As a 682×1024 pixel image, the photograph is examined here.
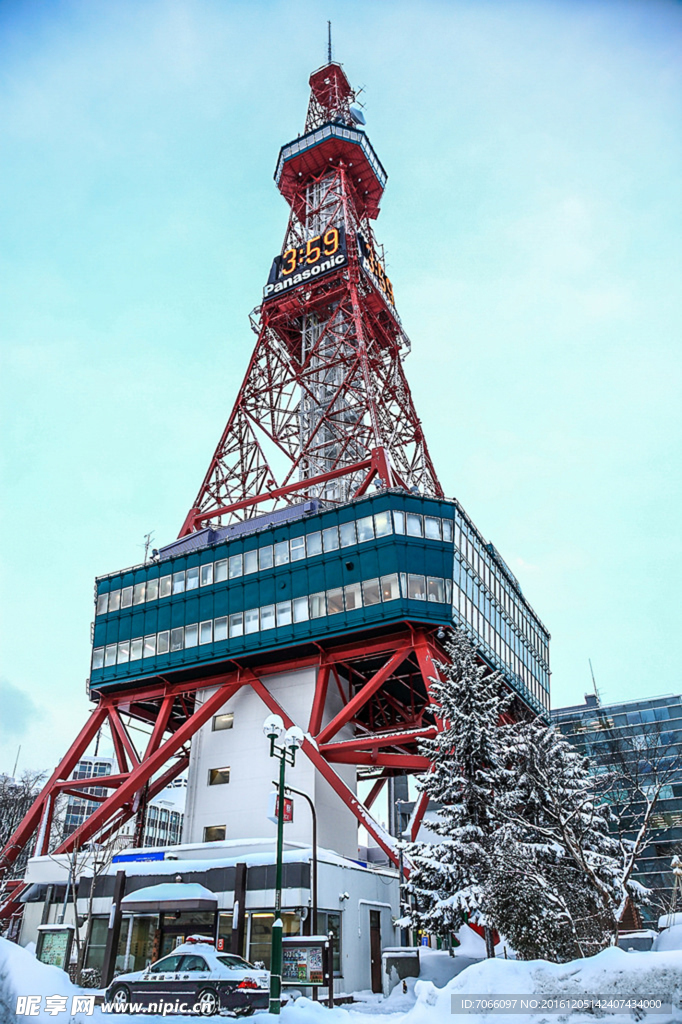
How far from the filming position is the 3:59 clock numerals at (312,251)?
71.9 metres

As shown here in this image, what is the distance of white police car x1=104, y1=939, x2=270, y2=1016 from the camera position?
1997 centimetres

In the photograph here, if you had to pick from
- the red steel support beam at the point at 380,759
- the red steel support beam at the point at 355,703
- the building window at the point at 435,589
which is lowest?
the red steel support beam at the point at 380,759

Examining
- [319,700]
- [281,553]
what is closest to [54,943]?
[319,700]

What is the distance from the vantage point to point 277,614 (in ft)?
162

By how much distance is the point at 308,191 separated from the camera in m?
84.8

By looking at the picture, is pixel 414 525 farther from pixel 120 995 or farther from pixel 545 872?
pixel 120 995

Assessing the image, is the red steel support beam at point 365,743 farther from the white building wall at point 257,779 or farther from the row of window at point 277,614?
the row of window at point 277,614

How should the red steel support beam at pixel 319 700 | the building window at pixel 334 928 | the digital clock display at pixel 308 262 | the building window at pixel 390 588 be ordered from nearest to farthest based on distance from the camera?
the building window at pixel 334 928 → the building window at pixel 390 588 → the red steel support beam at pixel 319 700 → the digital clock display at pixel 308 262

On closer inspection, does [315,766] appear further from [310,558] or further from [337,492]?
[337,492]

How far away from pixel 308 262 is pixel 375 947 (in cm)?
5677

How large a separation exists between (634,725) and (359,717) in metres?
65.6

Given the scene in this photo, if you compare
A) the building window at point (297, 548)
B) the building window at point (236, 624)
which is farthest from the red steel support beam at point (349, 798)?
the building window at point (297, 548)

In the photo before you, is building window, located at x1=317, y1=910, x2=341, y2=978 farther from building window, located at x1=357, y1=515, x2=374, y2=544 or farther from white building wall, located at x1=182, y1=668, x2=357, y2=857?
building window, located at x1=357, y1=515, x2=374, y2=544

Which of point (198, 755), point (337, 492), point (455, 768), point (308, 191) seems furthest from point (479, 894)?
point (308, 191)
